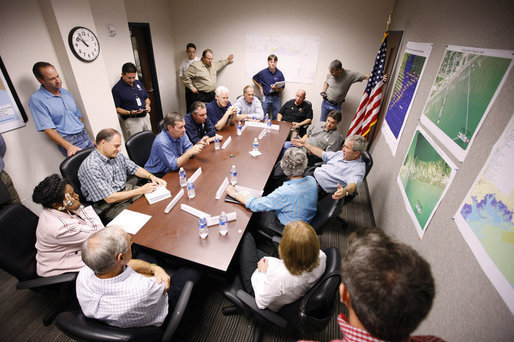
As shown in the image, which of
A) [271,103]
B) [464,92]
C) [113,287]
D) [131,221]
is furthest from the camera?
[271,103]

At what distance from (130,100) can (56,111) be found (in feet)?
3.82

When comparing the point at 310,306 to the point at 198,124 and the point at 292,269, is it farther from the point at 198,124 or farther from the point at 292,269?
the point at 198,124

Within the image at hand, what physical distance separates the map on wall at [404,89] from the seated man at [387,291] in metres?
2.30

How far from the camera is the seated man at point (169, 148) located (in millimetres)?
2453

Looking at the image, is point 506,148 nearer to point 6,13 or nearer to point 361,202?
point 361,202

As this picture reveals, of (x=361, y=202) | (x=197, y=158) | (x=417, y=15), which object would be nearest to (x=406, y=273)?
(x=197, y=158)

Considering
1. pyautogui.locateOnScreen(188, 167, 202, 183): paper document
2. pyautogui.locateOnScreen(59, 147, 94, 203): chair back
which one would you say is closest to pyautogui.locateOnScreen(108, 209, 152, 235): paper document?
pyautogui.locateOnScreen(188, 167, 202, 183): paper document

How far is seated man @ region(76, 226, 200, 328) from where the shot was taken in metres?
1.15

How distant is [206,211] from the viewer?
6.31 ft

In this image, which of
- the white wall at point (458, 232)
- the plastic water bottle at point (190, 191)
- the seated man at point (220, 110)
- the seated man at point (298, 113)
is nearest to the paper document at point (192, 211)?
the plastic water bottle at point (190, 191)

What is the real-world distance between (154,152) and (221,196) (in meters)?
1.03

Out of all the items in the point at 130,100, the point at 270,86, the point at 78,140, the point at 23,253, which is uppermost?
the point at 270,86

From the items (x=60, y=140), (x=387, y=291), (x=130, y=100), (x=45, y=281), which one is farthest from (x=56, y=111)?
(x=387, y=291)

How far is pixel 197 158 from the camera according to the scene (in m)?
2.78
